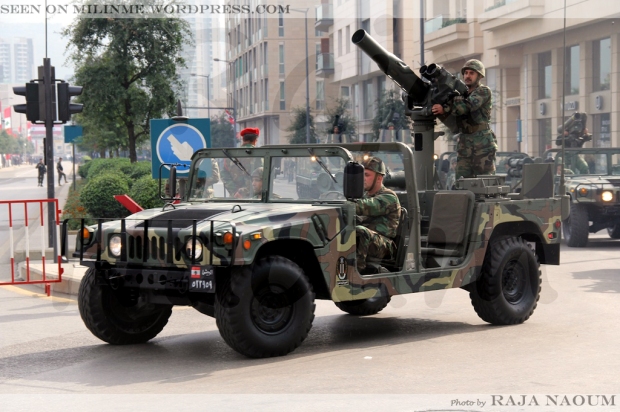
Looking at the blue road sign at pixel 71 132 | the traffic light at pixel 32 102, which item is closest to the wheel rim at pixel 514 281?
the traffic light at pixel 32 102

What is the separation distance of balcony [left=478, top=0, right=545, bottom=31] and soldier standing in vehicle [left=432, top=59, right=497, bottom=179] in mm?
25041

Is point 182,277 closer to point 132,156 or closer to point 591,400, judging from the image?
point 591,400

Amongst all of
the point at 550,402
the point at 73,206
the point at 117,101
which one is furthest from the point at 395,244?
the point at 117,101

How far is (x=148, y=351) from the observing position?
8531 millimetres

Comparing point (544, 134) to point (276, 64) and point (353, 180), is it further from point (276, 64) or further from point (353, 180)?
point (276, 64)

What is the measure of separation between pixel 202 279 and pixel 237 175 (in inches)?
64.3

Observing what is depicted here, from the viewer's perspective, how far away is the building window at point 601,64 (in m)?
32.3

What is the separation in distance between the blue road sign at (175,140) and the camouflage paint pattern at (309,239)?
12.8ft

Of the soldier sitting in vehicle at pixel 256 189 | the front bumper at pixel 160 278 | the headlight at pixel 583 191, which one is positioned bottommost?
the front bumper at pixel 160 278

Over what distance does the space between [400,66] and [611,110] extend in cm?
2347

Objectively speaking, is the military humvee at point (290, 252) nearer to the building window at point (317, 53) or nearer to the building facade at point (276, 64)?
the building window at point (317, 53)

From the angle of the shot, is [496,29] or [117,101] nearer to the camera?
[117,101]

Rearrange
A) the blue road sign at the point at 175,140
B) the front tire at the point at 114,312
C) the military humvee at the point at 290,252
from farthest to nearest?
1. the blue road sign at the point at 175,140
2. the front tire at the point at 114,312
3. the military humvee at the point at 290,252

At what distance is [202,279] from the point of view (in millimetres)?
7680
